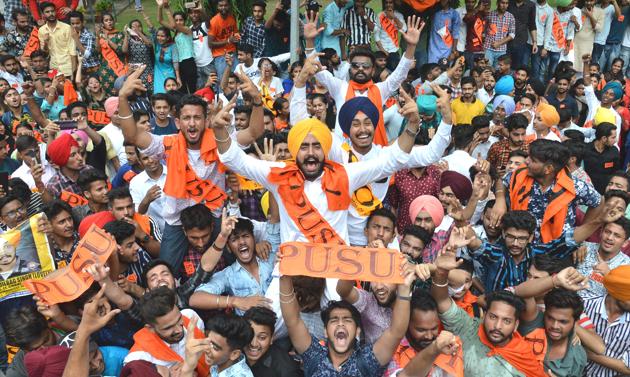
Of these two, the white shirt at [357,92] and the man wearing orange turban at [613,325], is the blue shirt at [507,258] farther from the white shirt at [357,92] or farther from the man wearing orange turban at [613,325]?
the white shirt at [357,92]

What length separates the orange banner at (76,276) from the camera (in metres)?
3.36

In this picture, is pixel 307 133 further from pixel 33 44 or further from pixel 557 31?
pixel 557 31

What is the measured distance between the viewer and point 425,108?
6.70 metres

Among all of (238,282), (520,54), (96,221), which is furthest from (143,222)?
(520,54)

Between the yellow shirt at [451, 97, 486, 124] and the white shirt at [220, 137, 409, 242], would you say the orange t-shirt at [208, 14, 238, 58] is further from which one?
the white shirt at [220, 137, 409, 242]

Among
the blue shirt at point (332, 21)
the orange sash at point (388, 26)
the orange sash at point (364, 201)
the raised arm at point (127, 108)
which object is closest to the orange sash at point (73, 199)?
the raised arm at point (127, 108)

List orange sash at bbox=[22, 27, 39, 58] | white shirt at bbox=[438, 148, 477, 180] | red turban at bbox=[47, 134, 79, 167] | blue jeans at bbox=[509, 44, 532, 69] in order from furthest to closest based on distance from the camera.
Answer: blue jeans at bbox=[509, 44, 532, 69]
orange sash at bbox=[22, 27, 39, 58]
white shirt at bbox=[438, 148, 477, 180]
red turban at bbox=[47, 134, 79, 167]

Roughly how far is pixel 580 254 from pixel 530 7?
25.0 ft

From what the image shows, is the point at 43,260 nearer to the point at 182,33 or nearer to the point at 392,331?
the point at 392,331

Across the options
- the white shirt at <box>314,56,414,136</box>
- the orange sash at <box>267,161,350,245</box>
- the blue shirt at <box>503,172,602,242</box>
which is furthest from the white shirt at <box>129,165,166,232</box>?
the blue shirt at <box>503,172,602,242</box>

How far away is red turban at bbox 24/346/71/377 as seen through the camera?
3102mm

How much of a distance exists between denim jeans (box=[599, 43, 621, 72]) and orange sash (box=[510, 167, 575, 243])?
349 inches

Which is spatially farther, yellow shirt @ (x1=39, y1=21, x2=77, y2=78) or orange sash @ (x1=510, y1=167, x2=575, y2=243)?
yellow shirt @ (x1=39, y1=21, x2=77, y2=78)

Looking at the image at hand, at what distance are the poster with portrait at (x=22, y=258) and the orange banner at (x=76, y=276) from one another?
1.57 feet
